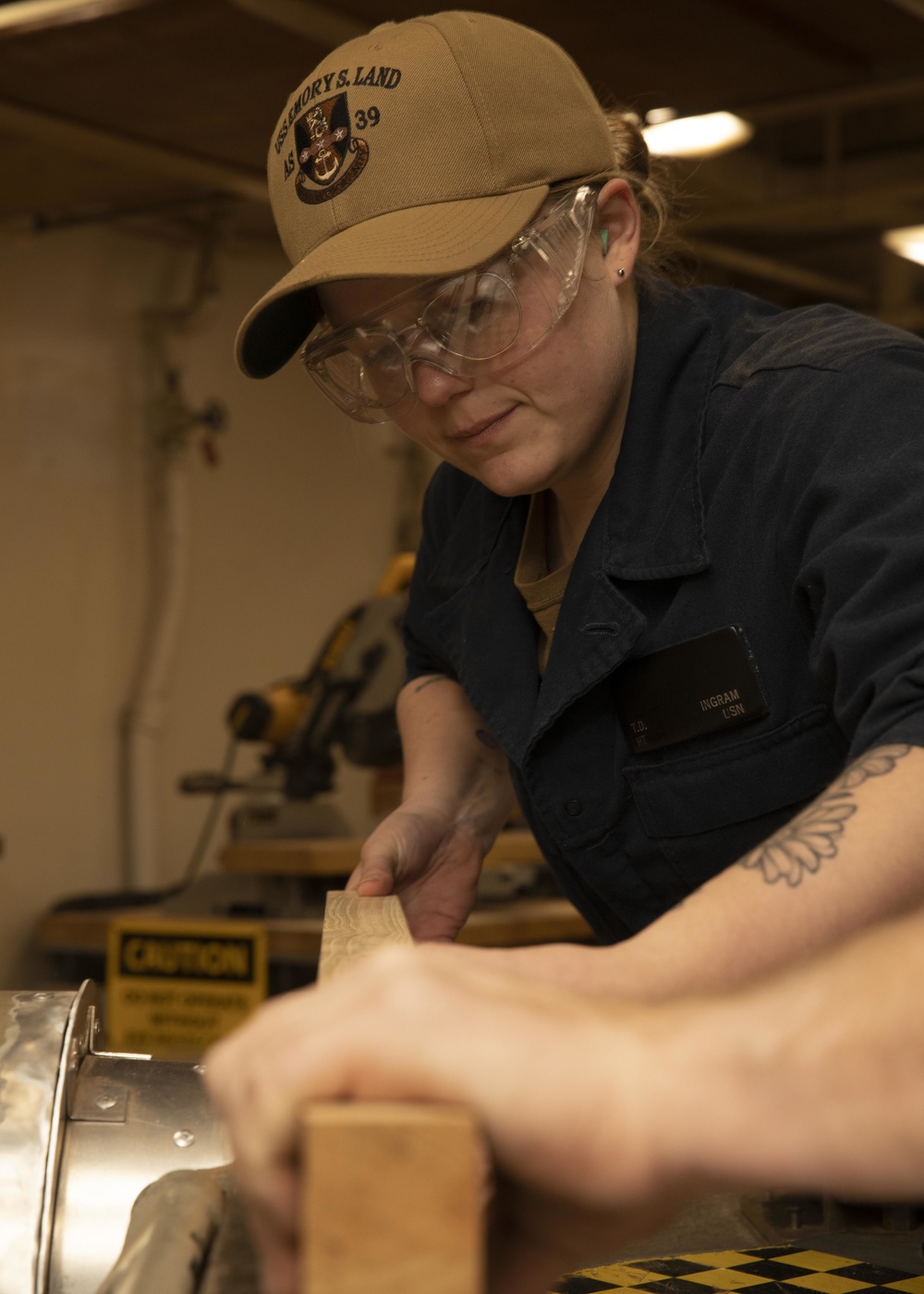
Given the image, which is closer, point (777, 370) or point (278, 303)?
point (777, 370)

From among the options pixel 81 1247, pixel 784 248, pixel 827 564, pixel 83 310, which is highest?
pixel 784 248

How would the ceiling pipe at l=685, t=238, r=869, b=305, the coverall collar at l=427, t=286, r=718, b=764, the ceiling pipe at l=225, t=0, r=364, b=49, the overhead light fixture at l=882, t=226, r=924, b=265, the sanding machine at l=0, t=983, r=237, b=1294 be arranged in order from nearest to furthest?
the sanding machine at l=0, t=983, r=237, b=1294 → the coverall collar at l=427, t=286, r=718, b=764 → the ceiling pipe at l=225, t=0, r=364, b=49 → the overhead light fixture at l=882, t=226, r=924, b=265 → the ceiling pipe at l=685, t=238, r=869, b=305

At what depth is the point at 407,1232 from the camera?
1.53ft

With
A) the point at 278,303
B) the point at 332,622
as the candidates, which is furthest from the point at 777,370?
the point at 332,622

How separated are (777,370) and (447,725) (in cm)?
69

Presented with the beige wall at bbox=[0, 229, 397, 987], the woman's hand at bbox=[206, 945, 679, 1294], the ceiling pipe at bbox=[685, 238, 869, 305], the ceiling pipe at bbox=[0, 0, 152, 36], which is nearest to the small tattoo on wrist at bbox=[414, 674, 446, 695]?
the woman's hand at bbox=[206, 945, 679, 1294]

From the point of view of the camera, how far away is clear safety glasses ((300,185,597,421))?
3.87ft

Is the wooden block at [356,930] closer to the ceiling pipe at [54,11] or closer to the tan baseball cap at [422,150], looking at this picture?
the tan baseball cap at [422,150]

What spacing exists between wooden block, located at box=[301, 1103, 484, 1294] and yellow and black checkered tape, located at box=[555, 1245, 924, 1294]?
0.66m

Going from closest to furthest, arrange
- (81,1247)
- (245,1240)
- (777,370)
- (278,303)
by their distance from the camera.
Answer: (245,1240)
(81,1247)
(777,370)
(278,303)

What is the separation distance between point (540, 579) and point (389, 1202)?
42.9 inches

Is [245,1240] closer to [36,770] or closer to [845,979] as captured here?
[845,979]

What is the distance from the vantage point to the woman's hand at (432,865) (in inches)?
60.2

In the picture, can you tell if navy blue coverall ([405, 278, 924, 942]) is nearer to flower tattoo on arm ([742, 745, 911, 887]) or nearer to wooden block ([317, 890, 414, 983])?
flower tattoo on arm ([742, 745, 911, 887])
